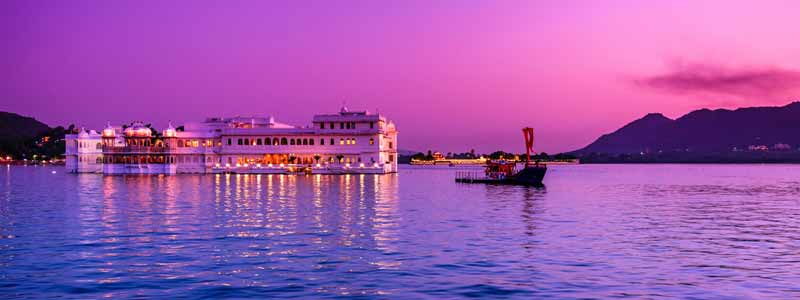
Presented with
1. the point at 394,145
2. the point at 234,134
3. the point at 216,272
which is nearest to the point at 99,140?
the point at 234,134

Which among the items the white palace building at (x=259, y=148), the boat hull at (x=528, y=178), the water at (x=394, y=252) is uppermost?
the white palace building at (x=259, y=148)

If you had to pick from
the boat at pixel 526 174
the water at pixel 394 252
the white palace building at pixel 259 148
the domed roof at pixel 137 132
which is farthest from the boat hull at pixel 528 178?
the domed roof at pixel 137 132

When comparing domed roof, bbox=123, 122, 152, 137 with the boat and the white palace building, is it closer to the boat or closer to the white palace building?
the white palace building

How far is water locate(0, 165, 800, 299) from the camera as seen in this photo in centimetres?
1873

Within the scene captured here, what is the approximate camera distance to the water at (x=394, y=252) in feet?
61.5

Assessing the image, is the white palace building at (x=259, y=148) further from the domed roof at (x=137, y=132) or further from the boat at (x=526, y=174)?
the boat at (x=526, y=174)

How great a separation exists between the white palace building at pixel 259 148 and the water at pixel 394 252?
68758 mm

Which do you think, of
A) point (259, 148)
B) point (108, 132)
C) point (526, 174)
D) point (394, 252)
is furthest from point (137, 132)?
point (394, 252)

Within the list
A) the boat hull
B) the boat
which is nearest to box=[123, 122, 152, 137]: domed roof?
the boat

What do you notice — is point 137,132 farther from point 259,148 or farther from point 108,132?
point 259,148

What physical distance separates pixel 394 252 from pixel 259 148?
96269 millimetres

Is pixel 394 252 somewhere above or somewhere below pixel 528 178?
below

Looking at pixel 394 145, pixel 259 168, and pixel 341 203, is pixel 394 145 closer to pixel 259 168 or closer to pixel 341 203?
pixel 259 168

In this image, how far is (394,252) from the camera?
2531 cm
